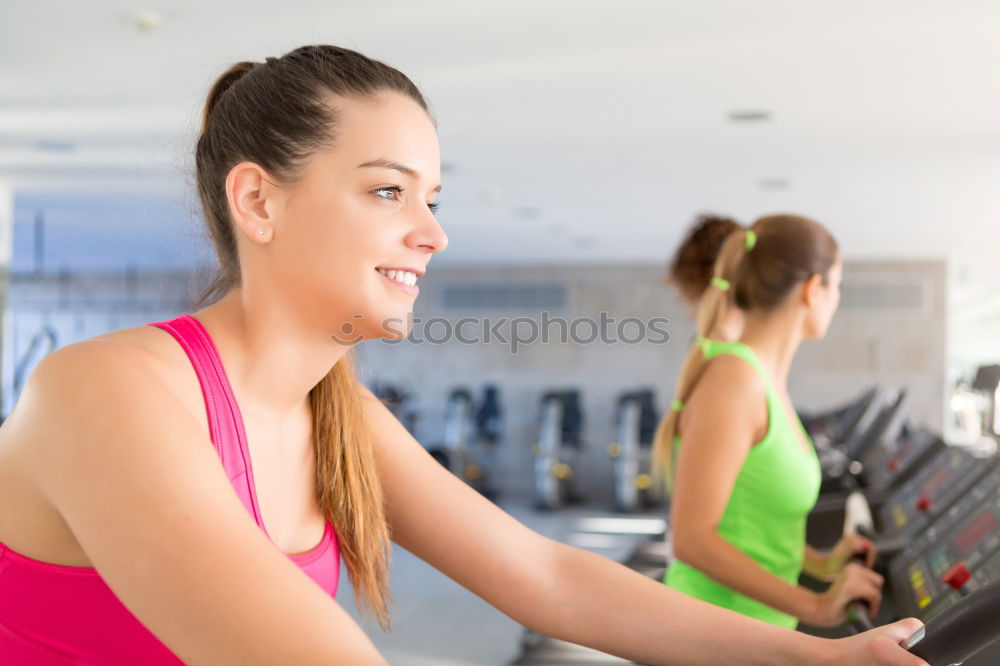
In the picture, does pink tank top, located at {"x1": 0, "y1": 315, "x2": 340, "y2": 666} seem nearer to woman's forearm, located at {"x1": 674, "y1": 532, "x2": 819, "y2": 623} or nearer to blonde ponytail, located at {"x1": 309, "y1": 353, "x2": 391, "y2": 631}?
blonde ponytail, located at {"x1": 309, "y1": 353, "x2": 391, "y2": 631}

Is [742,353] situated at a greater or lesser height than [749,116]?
lesser

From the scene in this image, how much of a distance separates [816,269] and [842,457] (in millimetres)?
2590

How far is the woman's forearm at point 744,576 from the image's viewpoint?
5.34ft

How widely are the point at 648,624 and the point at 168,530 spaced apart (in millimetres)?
592

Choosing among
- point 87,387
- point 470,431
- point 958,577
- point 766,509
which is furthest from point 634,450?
point 87,387

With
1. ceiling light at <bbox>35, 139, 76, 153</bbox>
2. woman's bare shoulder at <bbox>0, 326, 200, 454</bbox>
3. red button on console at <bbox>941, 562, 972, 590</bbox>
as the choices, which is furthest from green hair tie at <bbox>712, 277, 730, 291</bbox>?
ceiling light at <bbox>35, 139, 76, 153</bbox>

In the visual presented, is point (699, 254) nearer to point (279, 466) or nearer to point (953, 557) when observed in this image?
point (953, 557)

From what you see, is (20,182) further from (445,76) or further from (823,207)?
(823,207)

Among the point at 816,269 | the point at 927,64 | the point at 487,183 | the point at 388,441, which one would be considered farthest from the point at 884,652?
the point at 487,183

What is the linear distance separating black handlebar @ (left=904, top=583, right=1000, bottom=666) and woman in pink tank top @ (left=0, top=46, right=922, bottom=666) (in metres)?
0.08

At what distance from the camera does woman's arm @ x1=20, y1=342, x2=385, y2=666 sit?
0.70 meters

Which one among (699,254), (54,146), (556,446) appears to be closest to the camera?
(699,254)

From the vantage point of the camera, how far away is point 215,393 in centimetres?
92

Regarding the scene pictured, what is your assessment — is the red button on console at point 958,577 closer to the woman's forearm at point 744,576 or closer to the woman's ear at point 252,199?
the woman's forearm at point 744,576
